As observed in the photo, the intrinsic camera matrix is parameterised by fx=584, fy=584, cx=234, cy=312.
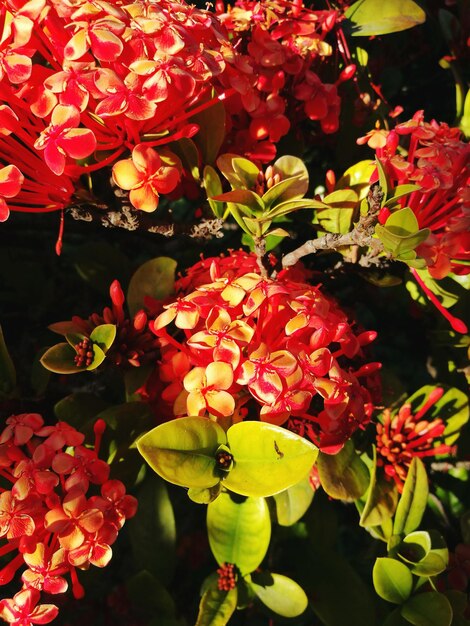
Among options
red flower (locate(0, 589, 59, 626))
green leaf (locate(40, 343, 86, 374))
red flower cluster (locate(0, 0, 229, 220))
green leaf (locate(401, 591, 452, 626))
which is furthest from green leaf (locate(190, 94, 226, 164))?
green leaf (locate(401, 591, 452, 626))

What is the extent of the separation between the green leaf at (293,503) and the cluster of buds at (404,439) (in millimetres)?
169

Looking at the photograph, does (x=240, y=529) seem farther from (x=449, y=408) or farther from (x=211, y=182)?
(x=211, y=182)

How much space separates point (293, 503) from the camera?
3.97 ft

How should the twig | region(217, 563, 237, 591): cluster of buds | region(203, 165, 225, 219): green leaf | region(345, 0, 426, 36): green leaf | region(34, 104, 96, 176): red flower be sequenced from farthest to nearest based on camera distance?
region(345, 0, 426, 36): green leaf
region(217, 563, 237, 591): cluster of buds
region(203, 165, 225, 219): green leaf
the twig
region(34, 104, 96, 176): red flower

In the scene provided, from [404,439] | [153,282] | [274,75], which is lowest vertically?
[404,439]

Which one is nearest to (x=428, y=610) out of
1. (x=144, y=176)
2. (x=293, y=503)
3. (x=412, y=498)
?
(x=412, y=498)

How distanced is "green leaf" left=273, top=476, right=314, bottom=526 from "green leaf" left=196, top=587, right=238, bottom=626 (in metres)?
0.18

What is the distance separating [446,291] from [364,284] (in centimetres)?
28

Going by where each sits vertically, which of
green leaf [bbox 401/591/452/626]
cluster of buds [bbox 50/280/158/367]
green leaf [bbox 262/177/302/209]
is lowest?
green leaf [bbox 401/591/452/626]

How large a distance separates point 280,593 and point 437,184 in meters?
0.87

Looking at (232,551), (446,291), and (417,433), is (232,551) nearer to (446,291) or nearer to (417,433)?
(417,433)

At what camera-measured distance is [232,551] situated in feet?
3.90

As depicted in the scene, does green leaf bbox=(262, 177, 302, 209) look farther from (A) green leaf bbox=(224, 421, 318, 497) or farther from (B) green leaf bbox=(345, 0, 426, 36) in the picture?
(B) green leaf bbox=(345, 0, 426, 36)

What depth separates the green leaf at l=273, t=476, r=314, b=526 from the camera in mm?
1200
